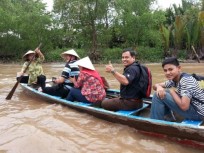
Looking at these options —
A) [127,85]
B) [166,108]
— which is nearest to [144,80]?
[127,85]

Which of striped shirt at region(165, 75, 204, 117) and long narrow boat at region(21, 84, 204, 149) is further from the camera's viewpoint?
long narrow boat at region(21, 84, 204, 149)

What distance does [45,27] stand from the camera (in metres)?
23.1

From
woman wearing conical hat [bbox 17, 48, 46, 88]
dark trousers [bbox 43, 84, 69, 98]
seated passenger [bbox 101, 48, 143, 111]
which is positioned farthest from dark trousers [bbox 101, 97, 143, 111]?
woman wearing conical hat [bbox 17, 48, 46, 88]

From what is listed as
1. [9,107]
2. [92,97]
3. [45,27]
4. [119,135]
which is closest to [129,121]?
[119,135]

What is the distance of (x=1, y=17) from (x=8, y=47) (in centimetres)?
226

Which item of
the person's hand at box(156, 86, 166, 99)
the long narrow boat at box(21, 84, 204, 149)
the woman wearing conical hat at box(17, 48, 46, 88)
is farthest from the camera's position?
the woman wearing conical hat at box(17, 48, 46, 88)

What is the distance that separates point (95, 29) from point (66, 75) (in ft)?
57.8

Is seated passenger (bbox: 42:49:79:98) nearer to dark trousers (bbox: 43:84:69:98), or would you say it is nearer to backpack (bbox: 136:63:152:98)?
dark trousers (bbox: 43:84:69:98)

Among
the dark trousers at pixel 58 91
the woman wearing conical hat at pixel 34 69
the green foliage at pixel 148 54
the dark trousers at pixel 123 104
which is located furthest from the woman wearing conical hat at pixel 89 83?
the green foliage at pixel 148 54

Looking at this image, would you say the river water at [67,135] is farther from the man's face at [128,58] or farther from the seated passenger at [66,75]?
the man's face at [128,58]

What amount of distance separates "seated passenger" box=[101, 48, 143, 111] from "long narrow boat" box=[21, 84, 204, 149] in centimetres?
13

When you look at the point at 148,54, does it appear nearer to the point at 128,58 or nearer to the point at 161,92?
the point at 128,58

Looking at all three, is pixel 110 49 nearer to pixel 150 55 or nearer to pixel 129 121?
pixel 150 55

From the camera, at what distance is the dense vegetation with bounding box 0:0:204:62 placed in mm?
22562
